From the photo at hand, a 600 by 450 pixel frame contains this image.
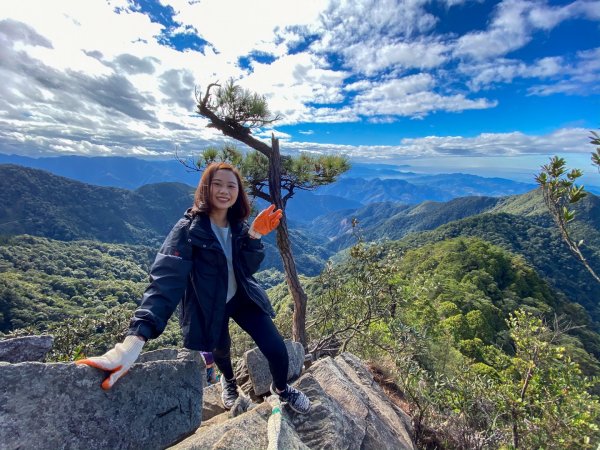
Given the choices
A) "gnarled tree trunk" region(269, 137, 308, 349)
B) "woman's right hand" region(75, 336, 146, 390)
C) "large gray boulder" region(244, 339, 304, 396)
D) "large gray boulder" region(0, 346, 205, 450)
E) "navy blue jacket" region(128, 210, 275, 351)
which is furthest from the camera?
"gnarled tree trunk" region(269, 137, 308, 349)

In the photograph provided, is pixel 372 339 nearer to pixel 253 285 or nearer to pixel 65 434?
pixel 253 285

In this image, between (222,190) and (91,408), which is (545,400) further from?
(91,408)

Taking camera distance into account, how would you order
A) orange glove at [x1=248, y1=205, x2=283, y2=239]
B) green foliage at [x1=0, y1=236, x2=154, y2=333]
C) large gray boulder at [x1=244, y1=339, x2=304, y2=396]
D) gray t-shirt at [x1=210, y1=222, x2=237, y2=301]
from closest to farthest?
gray t-shirt at [x1=210, y1=222, x2=237, y2=301] → orange glove at [x1=248, y1=205, x2=283, y2=239] → large gray boulder at [x1=244, y1=339, x2=304, y2=396] → green foliage at [x1=0, y1=236, x2=154, y2=333]

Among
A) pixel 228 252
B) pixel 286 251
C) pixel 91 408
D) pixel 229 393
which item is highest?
pixel 228 252

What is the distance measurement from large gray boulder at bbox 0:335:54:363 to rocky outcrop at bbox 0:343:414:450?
99 centimetres

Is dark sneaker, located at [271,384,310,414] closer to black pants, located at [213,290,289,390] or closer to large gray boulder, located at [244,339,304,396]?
black pants, located at [213,290,289,390]

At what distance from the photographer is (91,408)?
9.31ft

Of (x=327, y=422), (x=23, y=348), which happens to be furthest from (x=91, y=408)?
(x=327, y=422)

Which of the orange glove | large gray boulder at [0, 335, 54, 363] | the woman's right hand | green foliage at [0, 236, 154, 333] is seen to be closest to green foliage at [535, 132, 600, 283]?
the orange glove

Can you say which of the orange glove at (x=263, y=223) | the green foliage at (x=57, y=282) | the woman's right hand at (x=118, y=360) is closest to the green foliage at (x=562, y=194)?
the orange glove at (x=263, y=223)

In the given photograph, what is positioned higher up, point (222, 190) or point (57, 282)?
point (222, 190)

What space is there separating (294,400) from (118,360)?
7.49ft

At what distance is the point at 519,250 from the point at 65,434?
138467mm

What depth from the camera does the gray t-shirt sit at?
3.81 metres
